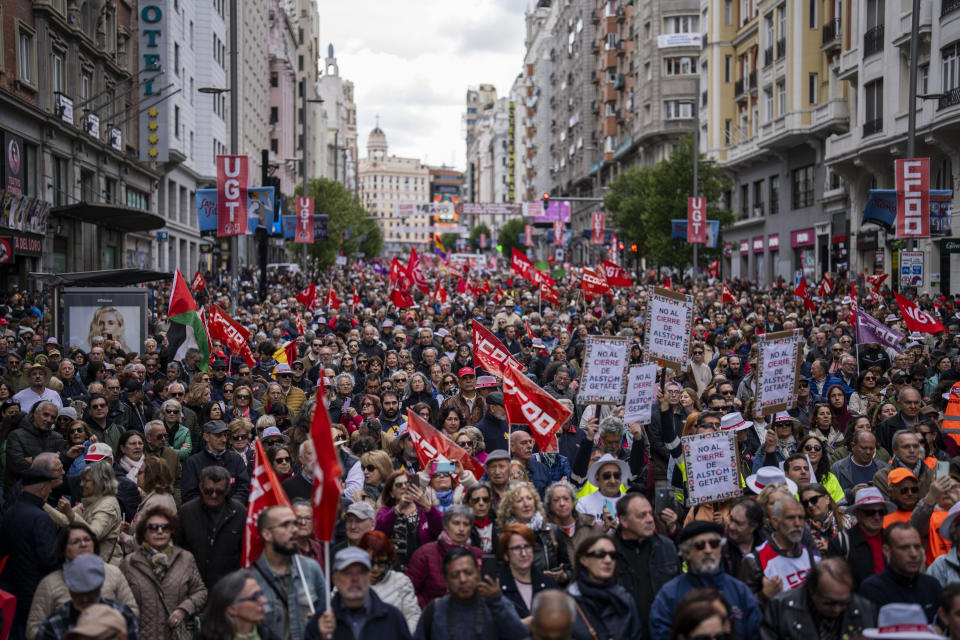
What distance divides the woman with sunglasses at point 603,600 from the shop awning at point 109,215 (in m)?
20.7

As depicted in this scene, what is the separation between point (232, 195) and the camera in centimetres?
2052

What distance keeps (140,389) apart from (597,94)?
79.1m

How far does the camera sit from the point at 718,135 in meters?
51.7

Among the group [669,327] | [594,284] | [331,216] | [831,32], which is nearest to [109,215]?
[594,284]

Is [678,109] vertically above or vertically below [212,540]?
above

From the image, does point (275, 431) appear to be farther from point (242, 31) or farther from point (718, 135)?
point (242, 31)

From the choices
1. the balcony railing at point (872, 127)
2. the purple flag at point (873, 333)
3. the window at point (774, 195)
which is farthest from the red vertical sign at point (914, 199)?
the window at point (774, 195)

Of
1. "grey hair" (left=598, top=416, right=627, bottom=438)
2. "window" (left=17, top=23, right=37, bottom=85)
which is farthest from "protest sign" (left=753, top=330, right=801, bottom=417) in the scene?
"window" (left=17, top=23, right=37, bottom=85)

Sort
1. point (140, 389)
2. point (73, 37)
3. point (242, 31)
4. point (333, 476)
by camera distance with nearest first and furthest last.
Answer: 1. point (333, 476)
2. point (140, 389)
3. point (73, 37)
4. point (242, 31)

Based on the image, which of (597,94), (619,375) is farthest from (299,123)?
(619,375)

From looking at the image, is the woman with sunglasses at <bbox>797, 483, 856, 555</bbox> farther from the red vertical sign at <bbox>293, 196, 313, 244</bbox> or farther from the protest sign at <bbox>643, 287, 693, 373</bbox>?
the red vertical sign at <bbox>293, 196, 313, 244</bbox>

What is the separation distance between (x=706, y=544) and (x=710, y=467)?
1740 mm

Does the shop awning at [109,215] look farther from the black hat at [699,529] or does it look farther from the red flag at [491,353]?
the black hat at [699,529]

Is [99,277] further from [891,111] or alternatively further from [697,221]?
[891,111]
